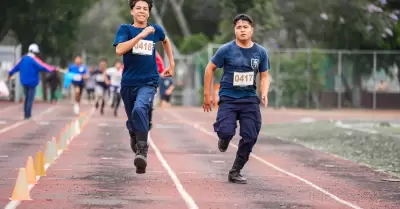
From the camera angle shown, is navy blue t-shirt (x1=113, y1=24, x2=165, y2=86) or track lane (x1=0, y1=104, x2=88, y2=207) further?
track lane (x1=0, y1=104, x2=88, y2=207)

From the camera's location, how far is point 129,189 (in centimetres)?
1280

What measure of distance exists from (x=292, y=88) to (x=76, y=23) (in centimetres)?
1761

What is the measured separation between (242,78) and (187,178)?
65.6 inches

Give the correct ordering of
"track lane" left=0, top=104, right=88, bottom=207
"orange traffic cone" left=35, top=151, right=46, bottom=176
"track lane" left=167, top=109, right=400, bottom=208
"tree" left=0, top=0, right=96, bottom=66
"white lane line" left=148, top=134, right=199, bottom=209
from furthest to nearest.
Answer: "tree" left=0, top=0, right=96, bottom=66 → "orange traffic cone" left=35, top=151, right=46, bottom=176 → "track lane" left=0, top=104, right=88, bottom=207 → "track lane" left=167, top=109, right=400, bottom=208 → "white lane line" left=148, top=134, right=199, bottom=209

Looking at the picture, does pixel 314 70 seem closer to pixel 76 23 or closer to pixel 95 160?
pixel 76 23

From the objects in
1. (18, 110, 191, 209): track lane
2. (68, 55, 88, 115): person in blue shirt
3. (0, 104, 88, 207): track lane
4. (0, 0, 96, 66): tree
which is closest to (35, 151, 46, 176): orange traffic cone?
(18, 110, 191, 209): track lane

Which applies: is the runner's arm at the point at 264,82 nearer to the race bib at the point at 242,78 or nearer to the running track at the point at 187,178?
the race bib at the point at 242,78

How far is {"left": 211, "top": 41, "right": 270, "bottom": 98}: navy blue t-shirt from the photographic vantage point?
13820 mm

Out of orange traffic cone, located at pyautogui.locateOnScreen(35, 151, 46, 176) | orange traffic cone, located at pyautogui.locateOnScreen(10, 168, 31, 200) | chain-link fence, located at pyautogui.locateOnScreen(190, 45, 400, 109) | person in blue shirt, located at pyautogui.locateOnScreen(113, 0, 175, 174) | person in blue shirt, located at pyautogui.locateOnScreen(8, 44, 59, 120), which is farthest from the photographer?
chain-link fence, located at pyautogui.locateOnScreen(190, 45, 400, 109)

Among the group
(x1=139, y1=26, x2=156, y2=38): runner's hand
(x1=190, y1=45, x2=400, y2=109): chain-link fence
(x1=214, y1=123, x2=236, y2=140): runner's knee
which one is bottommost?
(x1=190, y1=45, x2=400, y2=109): chain-link fence

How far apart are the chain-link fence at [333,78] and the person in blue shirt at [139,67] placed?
33.4 meters

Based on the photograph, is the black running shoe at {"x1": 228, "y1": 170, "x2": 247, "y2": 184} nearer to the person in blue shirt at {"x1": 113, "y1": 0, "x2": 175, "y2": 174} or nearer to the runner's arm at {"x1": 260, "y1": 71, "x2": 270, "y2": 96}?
the runner's arm at {"x1": 260, "y1": 71, "x2": 270, "y2": 96}

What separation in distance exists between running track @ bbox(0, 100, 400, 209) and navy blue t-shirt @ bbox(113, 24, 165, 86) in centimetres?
124

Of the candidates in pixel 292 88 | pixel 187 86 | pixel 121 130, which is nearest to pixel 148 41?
pixel 121 130
